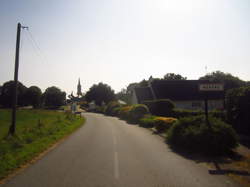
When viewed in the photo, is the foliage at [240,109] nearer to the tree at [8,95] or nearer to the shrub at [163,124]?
the shrub at [163,124]

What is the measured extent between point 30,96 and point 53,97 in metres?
10.1

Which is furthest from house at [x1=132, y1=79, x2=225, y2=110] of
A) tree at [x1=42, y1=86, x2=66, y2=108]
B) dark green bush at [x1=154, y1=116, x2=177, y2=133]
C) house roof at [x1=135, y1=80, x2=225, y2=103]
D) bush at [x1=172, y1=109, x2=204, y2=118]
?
tree at [x1=42, y1=86, x2=66, y2=108]

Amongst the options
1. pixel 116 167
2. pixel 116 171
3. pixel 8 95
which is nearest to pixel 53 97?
pixel 8 95

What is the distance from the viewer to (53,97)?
9656 centimetres

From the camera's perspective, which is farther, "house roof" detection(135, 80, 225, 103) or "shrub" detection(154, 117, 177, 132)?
"house roof" detection(135, 80, 225, 103)

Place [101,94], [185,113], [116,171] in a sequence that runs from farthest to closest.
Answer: [101,94] → [185,113] → [116,171]

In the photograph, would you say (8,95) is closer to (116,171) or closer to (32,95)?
(32,95)

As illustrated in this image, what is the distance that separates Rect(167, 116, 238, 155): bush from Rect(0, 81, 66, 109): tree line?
78.9 m

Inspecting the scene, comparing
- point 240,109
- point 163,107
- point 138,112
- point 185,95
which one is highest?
point 185,95

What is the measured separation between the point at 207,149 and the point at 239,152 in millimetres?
1717

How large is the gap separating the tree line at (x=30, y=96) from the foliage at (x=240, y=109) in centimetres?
7809

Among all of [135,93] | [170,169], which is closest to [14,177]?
[170,169]

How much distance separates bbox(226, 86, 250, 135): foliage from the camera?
44.0 feet

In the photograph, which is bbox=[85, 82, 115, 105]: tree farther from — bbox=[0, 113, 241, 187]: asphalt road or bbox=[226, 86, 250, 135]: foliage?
bbox=[0, 113, 241, 187]: asphalt road
